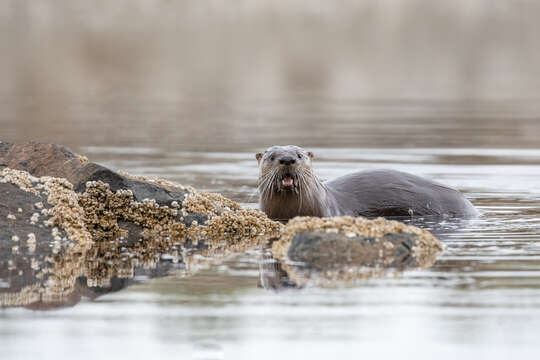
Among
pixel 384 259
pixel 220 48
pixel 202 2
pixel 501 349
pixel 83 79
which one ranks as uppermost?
pixel 202 2

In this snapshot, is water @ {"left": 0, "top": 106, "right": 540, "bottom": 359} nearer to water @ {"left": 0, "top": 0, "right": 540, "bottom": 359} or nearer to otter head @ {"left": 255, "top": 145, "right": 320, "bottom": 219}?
water @ {"left": 0, "top": 0, "right": 540, "bottom": 359}

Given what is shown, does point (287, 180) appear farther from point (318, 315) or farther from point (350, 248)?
point (318, 315)

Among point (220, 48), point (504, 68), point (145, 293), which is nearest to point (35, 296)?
point (145, 293)

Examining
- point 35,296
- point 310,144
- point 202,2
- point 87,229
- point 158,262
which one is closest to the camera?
point 35,296

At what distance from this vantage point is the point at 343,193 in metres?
9.14

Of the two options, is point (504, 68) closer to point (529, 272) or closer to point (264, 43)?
point (264, 43)

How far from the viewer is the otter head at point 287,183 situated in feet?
27.1

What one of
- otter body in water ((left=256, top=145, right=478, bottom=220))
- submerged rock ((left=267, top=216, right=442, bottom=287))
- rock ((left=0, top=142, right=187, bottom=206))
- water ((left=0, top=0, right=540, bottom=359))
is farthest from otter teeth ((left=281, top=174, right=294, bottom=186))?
submerged rock ((left=267, top=216, right=442, bottom=287))

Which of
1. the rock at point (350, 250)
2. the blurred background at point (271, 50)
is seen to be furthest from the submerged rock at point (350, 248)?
the blurred background at point (271, 50)

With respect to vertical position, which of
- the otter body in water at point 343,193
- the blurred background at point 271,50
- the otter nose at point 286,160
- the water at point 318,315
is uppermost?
the blurred background at point 271,50

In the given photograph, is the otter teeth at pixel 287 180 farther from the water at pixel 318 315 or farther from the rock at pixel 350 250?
the rock at pixel 350 250

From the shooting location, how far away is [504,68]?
216 feet

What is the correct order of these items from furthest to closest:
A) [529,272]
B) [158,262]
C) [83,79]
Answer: [83,79] → [158,262] → [529,272]

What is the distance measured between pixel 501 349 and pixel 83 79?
59243 millimetres
